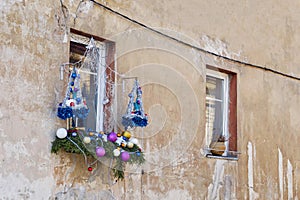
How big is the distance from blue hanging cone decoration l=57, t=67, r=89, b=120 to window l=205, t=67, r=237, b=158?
2.65 m

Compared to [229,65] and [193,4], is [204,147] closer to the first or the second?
[229,65]

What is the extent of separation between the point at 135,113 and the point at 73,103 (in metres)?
0.82

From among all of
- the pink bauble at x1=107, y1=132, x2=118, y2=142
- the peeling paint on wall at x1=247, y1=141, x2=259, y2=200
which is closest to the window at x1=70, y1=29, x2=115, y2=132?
the pink bauble at x1=107, y1=132, x2=118, y2=142

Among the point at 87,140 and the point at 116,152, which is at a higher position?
the point at 87,140

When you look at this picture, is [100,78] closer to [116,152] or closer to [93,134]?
[93,134]

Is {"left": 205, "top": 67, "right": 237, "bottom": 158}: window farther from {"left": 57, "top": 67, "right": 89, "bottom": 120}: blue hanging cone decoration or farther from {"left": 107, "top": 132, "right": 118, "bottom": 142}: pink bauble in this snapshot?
{"left": 57, "top": 67, "right": 89, "bottom": 120}: blue hanging cone decoration

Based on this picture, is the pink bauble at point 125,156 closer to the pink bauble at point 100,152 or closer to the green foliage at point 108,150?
the green foliage at point 108,150

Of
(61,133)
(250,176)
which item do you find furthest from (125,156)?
(250,176)

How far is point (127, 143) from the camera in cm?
600

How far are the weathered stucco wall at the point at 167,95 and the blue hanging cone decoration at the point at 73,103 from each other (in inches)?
7.5

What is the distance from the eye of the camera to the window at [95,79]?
6.13 metres

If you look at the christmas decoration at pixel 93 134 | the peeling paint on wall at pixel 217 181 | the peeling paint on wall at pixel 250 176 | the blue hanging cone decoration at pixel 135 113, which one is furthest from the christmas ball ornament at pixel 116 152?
the peeling paint on wall at pixel 250 176

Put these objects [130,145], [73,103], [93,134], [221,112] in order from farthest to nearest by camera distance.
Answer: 1. [221,112]
2. [130,145]
3. [93,134]
4. [73,103]

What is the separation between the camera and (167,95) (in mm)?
7008
